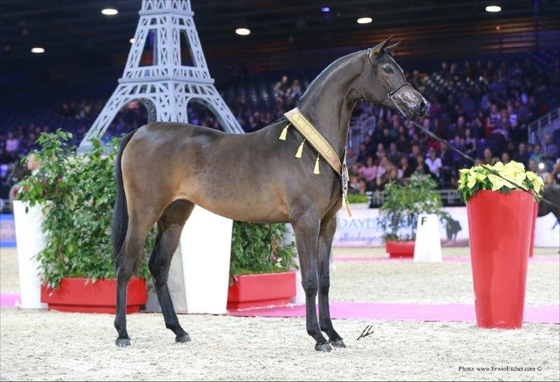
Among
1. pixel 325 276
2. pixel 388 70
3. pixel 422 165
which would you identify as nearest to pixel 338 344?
pixel 325 276

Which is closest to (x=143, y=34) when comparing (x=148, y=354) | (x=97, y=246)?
(x=97, y=246)

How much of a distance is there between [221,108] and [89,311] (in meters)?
8.66

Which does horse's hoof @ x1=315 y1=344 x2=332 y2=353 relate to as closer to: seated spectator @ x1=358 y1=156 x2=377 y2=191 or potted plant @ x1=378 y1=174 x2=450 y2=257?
potted plant @ x1=378 y1=174 x2=450 y2=257

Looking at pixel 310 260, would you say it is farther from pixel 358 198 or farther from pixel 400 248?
pixel 358 198

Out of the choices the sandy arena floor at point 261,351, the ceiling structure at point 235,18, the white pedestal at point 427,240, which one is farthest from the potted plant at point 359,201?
the sandy arena floor at point 261,351

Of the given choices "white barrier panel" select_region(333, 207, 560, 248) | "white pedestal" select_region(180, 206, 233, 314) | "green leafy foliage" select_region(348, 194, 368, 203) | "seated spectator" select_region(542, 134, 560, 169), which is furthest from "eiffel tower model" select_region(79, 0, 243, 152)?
"seated spectator" select_region(542, 134, 560, 169)

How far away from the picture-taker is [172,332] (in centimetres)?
824

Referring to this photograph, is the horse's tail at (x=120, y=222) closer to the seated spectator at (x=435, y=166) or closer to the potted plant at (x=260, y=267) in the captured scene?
the potted plant at (x=260, y=267)

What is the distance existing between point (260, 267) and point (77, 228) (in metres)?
1.97

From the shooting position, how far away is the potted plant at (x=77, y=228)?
10055 mm

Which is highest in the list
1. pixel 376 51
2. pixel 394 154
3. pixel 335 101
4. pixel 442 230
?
pixel 394 154

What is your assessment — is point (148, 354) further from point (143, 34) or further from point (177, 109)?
point (143, 34)

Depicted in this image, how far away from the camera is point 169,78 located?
1817cm

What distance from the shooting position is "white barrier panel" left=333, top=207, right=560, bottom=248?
888 inches
